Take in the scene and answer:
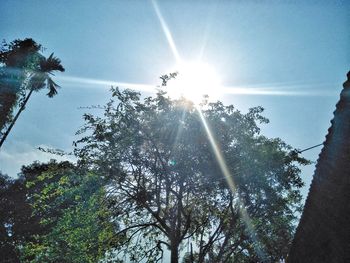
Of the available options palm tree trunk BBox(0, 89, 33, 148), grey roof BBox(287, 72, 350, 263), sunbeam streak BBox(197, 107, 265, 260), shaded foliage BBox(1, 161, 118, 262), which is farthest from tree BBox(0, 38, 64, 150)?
grey roof BBox(287, 72, 350, 263)

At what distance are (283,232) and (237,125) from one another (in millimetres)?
8368

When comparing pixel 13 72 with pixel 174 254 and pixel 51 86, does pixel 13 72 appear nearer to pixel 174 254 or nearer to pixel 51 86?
pixel 51 86

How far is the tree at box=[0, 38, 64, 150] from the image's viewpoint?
15.7 metres

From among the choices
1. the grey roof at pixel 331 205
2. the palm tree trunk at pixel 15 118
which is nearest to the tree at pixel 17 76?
the palm tree trunk at pixel 15 118

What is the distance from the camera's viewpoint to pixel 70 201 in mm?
14547

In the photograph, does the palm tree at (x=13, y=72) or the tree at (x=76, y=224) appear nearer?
the tree at (x=76, y=224)

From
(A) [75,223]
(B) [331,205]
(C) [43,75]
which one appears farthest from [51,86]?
(B) [331,205]

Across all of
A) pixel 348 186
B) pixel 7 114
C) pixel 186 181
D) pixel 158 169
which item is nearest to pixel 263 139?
pixel 186 181

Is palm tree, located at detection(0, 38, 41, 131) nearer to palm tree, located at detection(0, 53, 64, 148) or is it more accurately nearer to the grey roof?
palm tree, located at detection(0, 53, 64, 148)

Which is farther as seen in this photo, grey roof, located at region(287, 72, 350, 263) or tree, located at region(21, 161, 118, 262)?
tree, located at region(21, 161, 118, 262)

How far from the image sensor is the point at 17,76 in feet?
53.2

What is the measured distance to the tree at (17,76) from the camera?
15.7m

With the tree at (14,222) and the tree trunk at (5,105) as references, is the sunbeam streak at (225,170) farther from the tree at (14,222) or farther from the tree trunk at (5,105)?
the tree at (14,222)

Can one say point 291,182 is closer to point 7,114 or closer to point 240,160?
point 240,160
